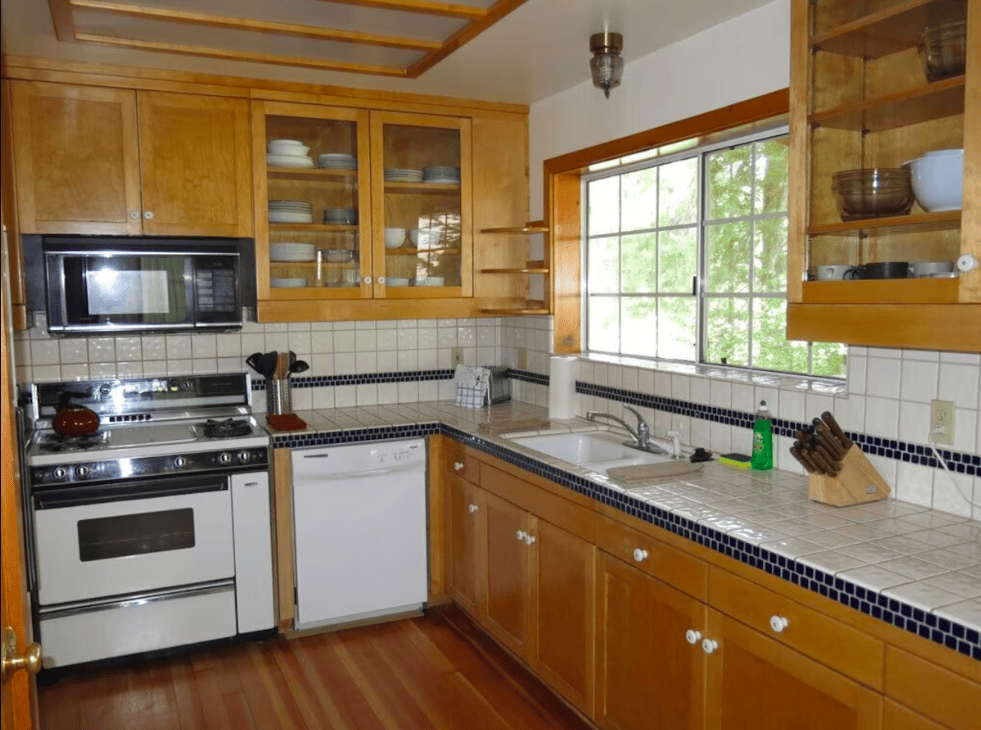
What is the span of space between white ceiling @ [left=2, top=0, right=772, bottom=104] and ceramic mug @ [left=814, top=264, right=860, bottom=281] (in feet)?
3.10

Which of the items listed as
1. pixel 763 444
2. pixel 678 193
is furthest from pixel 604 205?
pixel 763 444

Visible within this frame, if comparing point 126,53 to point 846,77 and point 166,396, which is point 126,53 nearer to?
point 166,396

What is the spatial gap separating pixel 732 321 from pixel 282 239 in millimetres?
1902

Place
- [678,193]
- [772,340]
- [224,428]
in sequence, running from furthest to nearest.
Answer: [224,428]
[678,193]
[772,340]

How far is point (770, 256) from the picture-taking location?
274 cm

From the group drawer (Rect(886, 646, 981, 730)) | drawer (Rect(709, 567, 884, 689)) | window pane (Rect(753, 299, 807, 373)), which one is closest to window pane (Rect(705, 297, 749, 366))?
window pane (Rect(753, 299, 807, 373))

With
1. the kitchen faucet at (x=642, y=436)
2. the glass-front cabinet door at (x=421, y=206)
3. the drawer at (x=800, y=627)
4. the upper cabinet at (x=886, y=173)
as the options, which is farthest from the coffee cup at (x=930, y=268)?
the glass-front cabinet door at (x=421, y=206)

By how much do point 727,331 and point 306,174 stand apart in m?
1.88

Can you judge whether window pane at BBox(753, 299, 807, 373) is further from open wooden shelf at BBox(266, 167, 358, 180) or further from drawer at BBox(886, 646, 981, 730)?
open wooden shelf at BBox(266, 167, 358, 180)

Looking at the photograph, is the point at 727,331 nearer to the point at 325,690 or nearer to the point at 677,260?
the point at 677,260

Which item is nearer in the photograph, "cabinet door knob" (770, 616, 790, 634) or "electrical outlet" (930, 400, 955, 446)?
"cabinet door knob" (770, 616, 790, 634)

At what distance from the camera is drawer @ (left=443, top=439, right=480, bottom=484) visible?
322 cm

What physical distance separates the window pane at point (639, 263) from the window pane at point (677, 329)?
0.12m

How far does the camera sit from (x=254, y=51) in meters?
2.99
